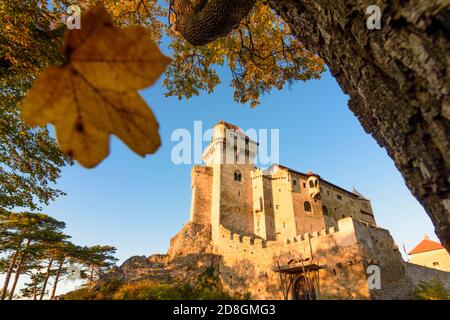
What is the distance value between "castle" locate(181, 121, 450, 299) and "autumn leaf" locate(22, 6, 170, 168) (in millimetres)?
18692

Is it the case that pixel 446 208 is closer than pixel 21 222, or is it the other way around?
pixel 446 208

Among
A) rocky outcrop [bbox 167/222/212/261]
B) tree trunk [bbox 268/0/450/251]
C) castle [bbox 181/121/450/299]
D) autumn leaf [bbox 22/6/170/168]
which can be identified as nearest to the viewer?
autumn leaf [bbox 22/6/170/168]

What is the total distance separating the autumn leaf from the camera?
0.49 meters

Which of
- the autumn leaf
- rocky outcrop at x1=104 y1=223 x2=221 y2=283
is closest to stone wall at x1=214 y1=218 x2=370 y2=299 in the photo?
rocky outcrop at x1=104 y1=223 x2=221 y2=283

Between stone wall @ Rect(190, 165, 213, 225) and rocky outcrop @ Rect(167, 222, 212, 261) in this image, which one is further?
stone wall @ Rect(190, 165, 213, 225)

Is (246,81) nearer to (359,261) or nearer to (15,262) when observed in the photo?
(359,261)

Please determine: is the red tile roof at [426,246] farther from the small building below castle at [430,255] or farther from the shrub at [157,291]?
the shrub at [157,291]

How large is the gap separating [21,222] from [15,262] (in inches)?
221

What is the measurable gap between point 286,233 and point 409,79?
2947 centimetres

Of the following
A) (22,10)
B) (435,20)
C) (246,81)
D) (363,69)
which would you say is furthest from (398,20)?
(22,10)

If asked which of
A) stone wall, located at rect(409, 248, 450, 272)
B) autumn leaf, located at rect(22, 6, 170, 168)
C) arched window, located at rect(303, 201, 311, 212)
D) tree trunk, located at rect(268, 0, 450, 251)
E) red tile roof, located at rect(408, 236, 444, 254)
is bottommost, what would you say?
autumn leaf, located at rect(22, 6, 170, 168)

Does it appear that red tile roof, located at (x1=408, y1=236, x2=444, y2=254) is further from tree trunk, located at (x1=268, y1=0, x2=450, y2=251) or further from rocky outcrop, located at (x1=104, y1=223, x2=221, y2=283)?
tree trunk, located at (x1=268, y1=0, x2=450, y2=251)

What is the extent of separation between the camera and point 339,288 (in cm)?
1590

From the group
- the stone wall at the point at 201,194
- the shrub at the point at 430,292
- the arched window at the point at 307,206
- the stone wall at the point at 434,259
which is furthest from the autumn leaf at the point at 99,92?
the stone wall at the point at 434,259
